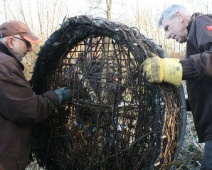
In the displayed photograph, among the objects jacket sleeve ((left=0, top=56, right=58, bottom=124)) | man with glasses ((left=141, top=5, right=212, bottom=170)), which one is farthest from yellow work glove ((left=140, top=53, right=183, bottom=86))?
jacket sleeve ((left=0, top=56, right=58, bottom=124))

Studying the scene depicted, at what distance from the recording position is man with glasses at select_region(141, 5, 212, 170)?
1720mm

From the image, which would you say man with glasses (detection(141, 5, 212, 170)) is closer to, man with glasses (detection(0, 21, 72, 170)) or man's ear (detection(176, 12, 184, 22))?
man's ear (detection(176, 12, 184, 22))

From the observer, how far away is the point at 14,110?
2.06 meters

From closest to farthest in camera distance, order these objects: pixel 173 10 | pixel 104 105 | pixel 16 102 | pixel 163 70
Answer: pixel 163 70 → pixel 16 102 → pixel 173 10 → pixel 104 105

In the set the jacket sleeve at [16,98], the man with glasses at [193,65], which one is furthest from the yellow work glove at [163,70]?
the jacket sleeve at [16,98]

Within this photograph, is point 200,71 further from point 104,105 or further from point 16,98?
point 16,98

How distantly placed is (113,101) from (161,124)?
24.8 inches

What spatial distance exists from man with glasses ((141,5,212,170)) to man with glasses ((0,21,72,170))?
0.86 m

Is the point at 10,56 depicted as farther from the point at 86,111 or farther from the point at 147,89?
the point at 147,89

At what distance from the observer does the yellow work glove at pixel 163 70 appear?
1694 millimetres

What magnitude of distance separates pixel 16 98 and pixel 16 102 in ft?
0.10

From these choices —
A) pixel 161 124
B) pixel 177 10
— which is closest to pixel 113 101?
pixel 161 124

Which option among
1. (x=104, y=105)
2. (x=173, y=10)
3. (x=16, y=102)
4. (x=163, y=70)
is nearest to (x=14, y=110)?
(x=16, y=102)

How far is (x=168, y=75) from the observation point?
1.71m
